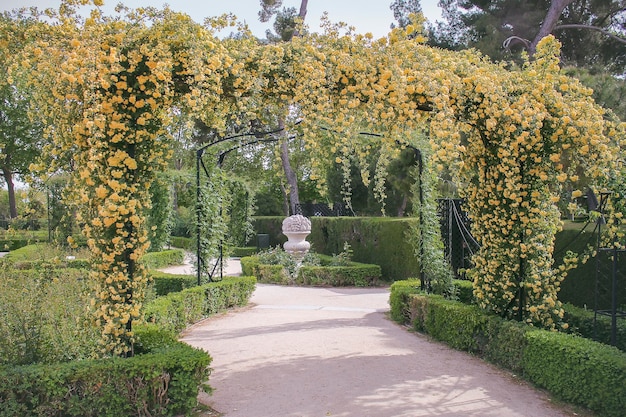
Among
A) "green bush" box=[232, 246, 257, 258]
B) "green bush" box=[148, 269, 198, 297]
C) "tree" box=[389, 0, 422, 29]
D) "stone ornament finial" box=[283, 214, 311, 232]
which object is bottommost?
"green bush" box=[232, 246, 257, 258]

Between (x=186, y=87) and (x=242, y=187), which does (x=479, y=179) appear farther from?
(x=242, y=187)

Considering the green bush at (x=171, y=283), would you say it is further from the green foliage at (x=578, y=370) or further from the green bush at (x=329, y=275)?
the green foliage at (x=578, y=370)

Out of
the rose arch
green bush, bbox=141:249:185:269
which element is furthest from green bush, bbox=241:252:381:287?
the rose arch

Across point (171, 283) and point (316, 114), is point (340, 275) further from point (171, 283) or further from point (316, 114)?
point (316, 114)

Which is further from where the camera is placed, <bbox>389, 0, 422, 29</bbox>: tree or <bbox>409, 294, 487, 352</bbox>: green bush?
<bbox>389, 0, 422, 29</bbox>: tree

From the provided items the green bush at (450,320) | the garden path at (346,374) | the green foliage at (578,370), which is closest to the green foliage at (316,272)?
the garden path at (346,374)

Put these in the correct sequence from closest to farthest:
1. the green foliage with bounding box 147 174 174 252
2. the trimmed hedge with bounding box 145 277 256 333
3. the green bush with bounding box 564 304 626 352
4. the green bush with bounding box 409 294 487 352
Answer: the green bush with bounding box 564 304 626 352
the green bush with bounding box 409 294 487 352
the trimmed hedge with bounding box 145 277 256 333
the green foliage with bounding box 147 174 174 252

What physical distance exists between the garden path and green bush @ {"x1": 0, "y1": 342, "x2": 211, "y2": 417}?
1.46ft

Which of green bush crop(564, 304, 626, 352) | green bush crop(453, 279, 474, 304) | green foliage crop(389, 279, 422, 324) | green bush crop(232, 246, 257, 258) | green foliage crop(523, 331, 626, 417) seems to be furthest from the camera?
green bush crop(232, 246, 257, 258)

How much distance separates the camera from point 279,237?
23.4 metres

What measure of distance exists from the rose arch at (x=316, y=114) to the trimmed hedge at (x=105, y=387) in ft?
1.16

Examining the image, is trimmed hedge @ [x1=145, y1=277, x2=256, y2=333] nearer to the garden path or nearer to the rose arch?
the garden path

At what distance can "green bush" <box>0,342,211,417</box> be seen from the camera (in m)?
3.96

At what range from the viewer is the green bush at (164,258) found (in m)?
14.8
